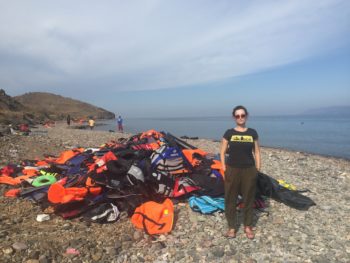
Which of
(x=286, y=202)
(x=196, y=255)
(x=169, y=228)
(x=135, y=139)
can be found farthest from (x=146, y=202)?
(x=135, y=139)

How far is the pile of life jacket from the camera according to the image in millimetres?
6211

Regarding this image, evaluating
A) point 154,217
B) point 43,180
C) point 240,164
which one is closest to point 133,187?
point 154,217

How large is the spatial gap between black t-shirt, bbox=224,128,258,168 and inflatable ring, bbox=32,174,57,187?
15.7 ft

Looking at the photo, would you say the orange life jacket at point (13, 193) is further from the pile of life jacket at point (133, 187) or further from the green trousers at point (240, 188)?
the green trousers at point (240, 188)

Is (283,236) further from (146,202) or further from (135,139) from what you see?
(135,139)

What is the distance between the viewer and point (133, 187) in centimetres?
664

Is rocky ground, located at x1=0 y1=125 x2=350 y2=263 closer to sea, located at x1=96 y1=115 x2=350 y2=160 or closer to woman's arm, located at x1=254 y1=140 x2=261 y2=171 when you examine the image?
woman's arm, located at x1=254 y1=140 x2=261 y2=171

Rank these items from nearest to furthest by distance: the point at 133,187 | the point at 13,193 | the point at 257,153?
the point at 257,153, the point at 133,187, the point at 13,193

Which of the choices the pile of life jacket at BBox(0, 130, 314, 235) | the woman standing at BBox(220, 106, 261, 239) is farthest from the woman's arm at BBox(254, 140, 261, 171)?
the pile of life jacket at BBox(0, 130, 314, 235)

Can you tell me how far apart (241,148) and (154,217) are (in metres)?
2.13

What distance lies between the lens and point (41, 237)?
532 cm

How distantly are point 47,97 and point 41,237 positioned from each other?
15124 centimetres

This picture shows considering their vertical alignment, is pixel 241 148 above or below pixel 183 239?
above

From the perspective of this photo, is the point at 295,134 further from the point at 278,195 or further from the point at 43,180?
the point at 43,180
